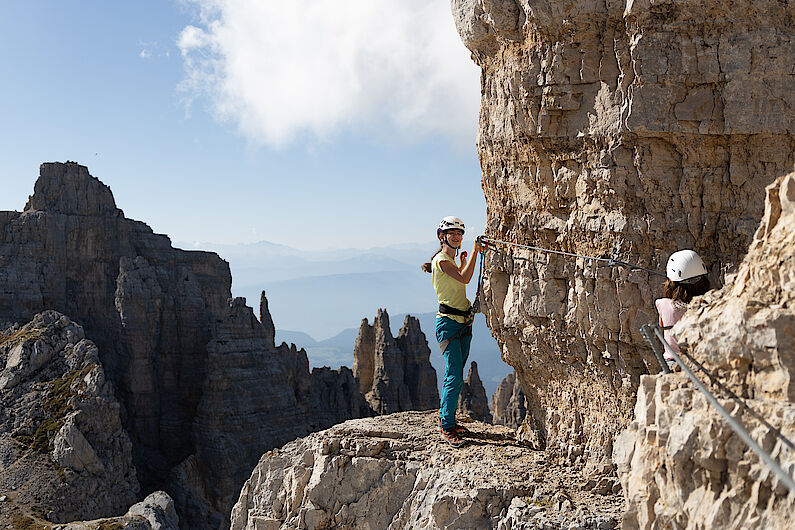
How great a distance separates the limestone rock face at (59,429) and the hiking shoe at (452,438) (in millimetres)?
28767

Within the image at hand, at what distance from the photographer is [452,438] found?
1023 cm

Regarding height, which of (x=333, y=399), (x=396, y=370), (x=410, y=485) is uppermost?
(x=410, y=485)

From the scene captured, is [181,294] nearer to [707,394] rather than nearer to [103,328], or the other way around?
[103,328]

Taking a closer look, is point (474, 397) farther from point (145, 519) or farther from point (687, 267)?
point (687, 267)

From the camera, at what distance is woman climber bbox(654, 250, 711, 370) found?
6504 millimetres

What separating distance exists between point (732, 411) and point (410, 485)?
6.26m

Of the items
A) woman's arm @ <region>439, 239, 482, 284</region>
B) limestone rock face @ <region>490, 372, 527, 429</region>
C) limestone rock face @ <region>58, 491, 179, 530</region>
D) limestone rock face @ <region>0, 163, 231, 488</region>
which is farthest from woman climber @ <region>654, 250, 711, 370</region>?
limestone rock face @ <region>490, 372, 527, 429</region>

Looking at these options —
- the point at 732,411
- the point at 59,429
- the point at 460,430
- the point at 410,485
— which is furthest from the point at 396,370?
the point at 732,411

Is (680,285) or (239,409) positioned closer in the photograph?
(680,285)

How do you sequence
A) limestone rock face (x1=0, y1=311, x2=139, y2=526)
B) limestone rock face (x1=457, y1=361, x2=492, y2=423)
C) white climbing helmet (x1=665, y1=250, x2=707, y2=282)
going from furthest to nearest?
limestone rock face (x1=457, y1=361, x2=492, y2=423)
limestone rock face (x1=0, y1=311, x2=139, y2=526)
white climbing helmet (x1=665, y1=250, x2=707, y2=282)

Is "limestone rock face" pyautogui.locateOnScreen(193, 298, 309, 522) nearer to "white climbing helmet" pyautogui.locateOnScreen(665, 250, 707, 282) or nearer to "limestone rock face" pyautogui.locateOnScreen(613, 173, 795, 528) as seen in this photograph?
"white climbing helmet" pyautogui.locateOnScreen(665, 250, 707, 282)

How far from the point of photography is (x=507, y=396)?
2413 inches

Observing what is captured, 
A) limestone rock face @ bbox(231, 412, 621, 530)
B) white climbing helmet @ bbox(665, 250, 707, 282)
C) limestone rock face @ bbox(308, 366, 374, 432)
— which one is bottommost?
limestone rock face @ bbox(308, 366, 374, 432)

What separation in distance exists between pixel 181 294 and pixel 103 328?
5652mm
